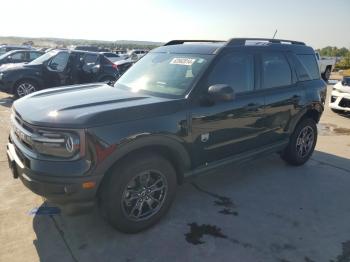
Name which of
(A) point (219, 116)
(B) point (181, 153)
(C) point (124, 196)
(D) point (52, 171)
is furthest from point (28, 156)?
(A) point (219, 116)

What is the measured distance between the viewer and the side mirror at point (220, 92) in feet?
11.4

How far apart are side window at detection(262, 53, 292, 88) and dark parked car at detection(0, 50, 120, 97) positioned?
6.19 metres

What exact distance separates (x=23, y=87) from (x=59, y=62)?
1.32 metres

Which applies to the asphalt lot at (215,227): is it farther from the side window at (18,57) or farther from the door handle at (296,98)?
the side window at (18,57)

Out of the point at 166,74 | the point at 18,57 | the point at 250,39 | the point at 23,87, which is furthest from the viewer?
the point at 18,57

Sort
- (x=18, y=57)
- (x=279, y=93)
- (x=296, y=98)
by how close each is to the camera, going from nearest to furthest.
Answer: (x=279, y=93)
(x=296, y=98)
(x=18, y=57)

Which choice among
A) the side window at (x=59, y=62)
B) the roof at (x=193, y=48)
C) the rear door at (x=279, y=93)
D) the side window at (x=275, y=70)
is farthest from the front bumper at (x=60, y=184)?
the side window at (x=59, y=62)

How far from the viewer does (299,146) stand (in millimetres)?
5430

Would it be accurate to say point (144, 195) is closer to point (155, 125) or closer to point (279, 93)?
A: point (155, 125)

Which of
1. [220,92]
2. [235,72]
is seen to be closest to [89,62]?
[235,72]

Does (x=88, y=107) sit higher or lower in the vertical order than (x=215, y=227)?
higher

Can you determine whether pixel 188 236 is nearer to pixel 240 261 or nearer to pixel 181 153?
pixel 240 261

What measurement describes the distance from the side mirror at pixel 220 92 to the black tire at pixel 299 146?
2.15 m

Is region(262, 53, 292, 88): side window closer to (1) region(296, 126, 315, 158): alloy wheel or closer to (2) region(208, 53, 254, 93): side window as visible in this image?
(2) region(208, 53, 254, 93): side window
